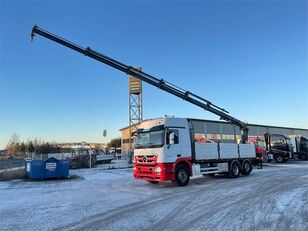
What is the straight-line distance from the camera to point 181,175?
44.6 ft

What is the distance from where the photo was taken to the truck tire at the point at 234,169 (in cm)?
1712

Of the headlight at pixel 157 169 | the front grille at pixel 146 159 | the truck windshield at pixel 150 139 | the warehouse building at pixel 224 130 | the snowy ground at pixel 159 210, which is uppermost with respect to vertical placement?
the warehouse building at pixel 224 130

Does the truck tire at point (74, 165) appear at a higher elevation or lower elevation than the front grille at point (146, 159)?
lower

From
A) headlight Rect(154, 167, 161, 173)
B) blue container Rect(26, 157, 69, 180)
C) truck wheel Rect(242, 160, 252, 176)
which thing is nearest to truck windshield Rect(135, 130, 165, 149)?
headlight Rect(154, 167, 161, 173)

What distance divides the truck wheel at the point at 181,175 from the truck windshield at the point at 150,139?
5.11 ft

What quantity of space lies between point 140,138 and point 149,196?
385 centimetres

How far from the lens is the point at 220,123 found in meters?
53.8

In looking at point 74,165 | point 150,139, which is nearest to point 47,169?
point 150,139

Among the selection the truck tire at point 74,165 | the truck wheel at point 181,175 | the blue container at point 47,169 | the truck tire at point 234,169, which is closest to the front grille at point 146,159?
the truck wheel at point 181,175

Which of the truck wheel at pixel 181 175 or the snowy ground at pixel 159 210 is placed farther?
the truck wheel at pixel 181 175

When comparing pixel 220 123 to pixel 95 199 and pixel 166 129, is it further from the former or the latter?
pixel 95 199

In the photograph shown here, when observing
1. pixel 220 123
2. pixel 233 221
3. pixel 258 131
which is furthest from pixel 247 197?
pixel 258 131

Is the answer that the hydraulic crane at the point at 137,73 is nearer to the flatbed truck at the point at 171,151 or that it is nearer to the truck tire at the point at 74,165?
the flatbed truck at the point at 171,151

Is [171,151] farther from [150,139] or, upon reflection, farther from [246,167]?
[246,167]
